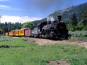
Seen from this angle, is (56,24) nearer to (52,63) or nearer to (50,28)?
(50,28)

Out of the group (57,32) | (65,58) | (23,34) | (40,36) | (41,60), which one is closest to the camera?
(41,60)

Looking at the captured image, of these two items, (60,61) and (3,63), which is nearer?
(3,63)

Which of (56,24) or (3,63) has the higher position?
(56,24)

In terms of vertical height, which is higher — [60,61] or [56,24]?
[56,24]

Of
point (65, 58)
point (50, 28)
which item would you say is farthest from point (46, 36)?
point (65, 58)

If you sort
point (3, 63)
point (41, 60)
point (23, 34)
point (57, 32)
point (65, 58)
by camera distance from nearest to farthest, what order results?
point (3, 63), point (41, 60), point (65, 58), point (57, 32), point (23, 34)

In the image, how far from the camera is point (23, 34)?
60.7 meters

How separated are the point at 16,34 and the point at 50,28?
76.2 ft

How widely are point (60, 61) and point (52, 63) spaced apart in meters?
0.76

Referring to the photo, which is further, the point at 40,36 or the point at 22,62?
the point at 40,36

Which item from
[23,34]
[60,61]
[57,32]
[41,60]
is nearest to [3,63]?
[41,60]

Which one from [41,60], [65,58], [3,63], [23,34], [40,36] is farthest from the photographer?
[23,34]

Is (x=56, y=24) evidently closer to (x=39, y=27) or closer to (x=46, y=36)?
(x=46, y=36)

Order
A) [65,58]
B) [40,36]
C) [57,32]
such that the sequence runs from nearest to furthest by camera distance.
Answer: [65,58]
[57,32]
[40,36]
